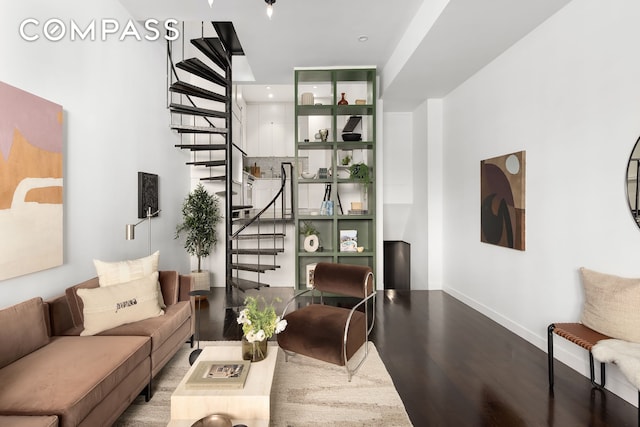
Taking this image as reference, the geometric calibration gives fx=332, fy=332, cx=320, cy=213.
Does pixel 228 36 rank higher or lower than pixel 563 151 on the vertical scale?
higher

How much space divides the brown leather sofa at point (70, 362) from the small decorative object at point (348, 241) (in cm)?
292

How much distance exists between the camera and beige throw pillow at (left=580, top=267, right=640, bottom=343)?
87.3 inches

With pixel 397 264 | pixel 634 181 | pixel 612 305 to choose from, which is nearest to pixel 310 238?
pixel 397 264

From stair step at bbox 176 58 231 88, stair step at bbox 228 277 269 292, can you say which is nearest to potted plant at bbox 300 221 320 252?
stair step at bbox 228 277 269 292

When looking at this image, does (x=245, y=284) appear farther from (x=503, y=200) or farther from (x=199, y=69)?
(x=503, y=200)

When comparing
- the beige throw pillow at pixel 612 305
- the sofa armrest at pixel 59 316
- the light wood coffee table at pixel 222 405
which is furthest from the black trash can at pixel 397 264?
the sofa armrest at pixel 59 316

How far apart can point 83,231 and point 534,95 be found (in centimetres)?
Answer: 464

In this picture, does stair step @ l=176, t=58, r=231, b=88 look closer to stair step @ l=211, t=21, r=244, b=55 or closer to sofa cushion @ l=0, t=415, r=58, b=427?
stair step @ l=211, t=21, r=244, b=55

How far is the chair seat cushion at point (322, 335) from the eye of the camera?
8.57 feet

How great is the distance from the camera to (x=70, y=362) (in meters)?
1.97

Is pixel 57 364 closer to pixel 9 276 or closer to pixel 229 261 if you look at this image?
pixel 9 276

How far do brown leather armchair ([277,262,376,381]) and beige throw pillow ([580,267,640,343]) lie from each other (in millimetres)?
1651

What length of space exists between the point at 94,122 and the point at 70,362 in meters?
2.33

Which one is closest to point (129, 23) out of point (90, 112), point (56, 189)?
Answer: point (90, 112)
